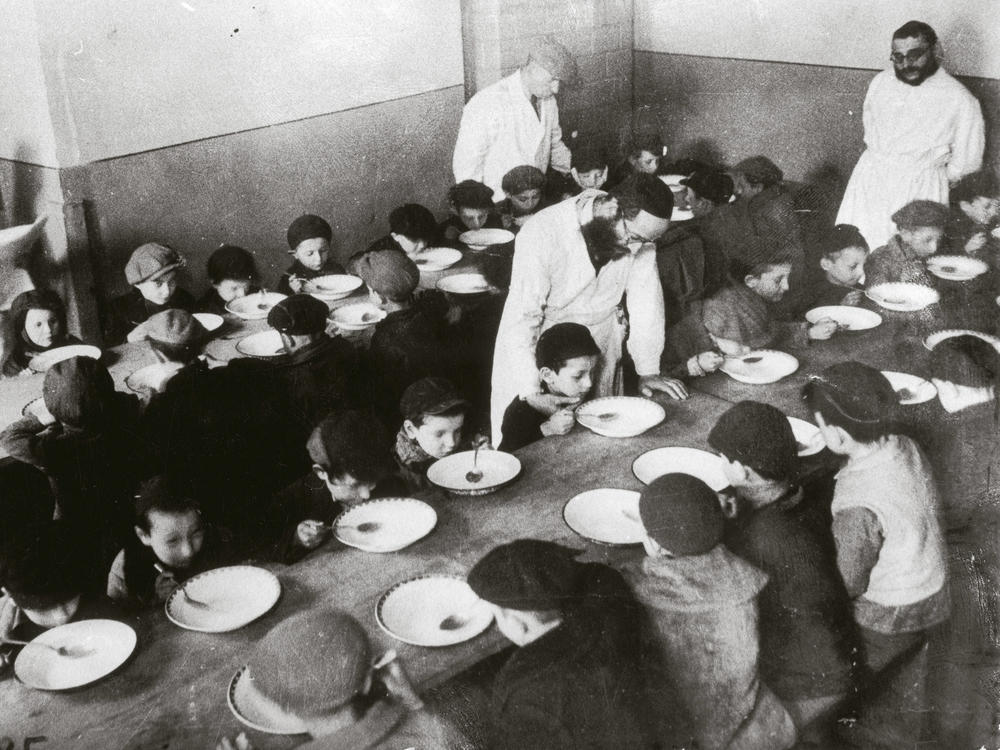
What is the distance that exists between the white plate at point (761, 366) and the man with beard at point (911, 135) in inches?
113

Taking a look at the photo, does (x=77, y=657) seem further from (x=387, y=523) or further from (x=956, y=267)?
(x=956, y=267)

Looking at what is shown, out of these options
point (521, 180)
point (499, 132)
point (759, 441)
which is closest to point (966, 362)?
point (759, 441)

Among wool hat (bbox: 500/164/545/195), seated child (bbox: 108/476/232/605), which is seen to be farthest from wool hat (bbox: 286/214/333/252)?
seated child (bbox: 108/476/232/605)

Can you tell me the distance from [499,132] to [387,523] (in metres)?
4.23

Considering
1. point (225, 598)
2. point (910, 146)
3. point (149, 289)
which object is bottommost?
point (225, 598)

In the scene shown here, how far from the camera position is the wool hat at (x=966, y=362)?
3373mm

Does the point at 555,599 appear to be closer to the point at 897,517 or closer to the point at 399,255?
the point at 897,517

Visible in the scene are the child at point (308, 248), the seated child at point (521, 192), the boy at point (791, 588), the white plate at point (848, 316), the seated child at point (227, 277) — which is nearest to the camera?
the boy at point (791, 588)

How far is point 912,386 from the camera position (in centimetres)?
334

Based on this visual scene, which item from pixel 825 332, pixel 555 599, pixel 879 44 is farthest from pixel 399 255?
pixel 879 44

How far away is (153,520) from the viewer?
244 cm

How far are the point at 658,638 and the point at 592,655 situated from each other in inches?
9.4

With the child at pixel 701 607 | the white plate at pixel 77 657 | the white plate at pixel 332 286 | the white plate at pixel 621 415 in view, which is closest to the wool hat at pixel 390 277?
the white plate at pixel 332 286

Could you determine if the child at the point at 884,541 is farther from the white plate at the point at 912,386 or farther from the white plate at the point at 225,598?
the white plate at the point at 225,598
